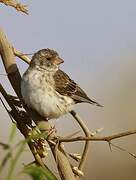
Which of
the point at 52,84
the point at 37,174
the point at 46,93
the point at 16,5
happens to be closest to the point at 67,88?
the point at 52,84

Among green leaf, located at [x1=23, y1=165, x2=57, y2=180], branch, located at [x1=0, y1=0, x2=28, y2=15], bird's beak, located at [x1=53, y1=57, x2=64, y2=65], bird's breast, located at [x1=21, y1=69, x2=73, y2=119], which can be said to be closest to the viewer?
green leaf, located at [x1=23, y1=165, x2=57, y2=180]

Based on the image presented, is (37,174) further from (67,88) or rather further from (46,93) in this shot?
(67,88)

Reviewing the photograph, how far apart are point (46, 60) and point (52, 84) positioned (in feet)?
0.64

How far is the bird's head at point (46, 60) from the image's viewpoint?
3550mm

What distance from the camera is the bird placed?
3229 mm

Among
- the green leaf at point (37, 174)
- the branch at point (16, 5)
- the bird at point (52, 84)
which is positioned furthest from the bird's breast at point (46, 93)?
the green leaf at point (37, 174)

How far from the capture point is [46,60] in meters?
3.66

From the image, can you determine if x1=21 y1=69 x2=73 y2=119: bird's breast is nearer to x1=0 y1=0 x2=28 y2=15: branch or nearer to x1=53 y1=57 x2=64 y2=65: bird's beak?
x1=53 y1=57 x2=64 y2=65: bird's beak

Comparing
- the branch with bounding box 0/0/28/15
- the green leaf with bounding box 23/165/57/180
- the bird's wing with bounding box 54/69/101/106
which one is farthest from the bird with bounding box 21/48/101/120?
the green leaf with bounding box 23/165/57/180

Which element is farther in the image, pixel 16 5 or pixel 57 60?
pixel 57 60

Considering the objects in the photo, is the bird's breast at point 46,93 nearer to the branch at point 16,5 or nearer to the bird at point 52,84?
the bird at point 52,84

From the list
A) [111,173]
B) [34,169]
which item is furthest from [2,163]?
[111,173]

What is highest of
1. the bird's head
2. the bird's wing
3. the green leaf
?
the green leaf

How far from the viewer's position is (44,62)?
3.69 m
